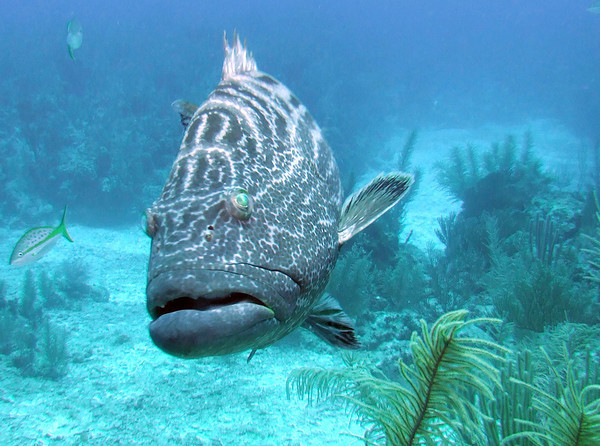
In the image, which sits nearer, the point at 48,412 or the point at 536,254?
the point at 48,412

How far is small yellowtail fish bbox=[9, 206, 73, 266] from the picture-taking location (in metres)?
6.46

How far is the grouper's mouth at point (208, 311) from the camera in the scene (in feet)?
4.50

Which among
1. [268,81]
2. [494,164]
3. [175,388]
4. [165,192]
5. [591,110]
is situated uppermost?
[591,110]

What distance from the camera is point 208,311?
1.44 metres

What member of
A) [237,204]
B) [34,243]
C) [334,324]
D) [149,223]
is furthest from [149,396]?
[237,204]

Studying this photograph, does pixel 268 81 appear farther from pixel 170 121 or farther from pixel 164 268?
pixel 170 121

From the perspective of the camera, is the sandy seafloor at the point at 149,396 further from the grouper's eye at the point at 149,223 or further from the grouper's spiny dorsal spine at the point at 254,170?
the grouper's eye at the point at 149,223

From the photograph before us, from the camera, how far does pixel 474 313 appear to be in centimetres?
742

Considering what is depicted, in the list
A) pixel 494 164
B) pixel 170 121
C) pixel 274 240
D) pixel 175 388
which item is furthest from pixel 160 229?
pixel 170 121

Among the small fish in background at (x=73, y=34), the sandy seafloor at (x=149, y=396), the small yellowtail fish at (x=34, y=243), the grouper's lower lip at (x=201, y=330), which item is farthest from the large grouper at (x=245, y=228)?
the small fish in background at (x=73, y=34)

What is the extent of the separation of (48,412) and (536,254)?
10.8 metres

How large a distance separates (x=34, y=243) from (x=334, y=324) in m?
6.71

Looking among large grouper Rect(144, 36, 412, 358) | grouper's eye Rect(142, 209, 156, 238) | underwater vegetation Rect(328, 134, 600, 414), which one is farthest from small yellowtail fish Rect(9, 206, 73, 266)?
underwater vegetation Rect(328, 134, 600, 414)

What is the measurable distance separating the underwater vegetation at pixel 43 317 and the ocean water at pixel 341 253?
6cm
